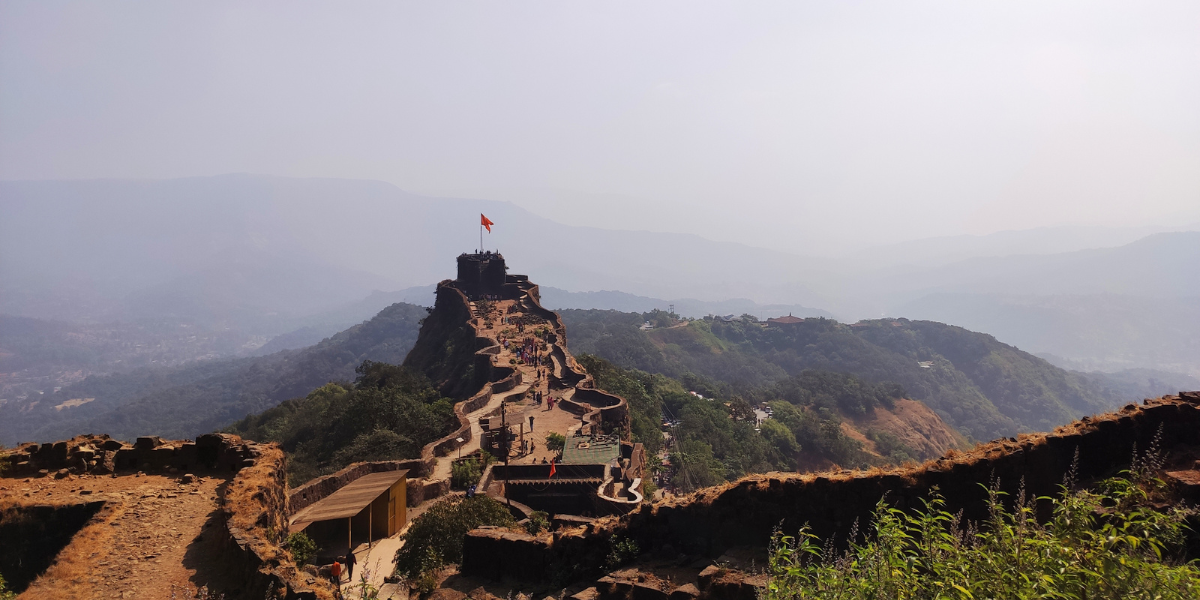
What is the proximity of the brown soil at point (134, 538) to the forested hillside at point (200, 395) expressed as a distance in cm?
8299

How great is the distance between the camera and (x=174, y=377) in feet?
582

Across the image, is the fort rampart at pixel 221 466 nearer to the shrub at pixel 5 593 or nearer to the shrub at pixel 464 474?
the shrub at pixel 5 593

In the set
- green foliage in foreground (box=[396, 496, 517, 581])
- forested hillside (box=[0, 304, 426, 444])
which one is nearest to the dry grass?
green foliage in foreground (box=[396, 496, 517, 581])

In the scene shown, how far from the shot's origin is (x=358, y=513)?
1433 cm

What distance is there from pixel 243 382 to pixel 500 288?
348 feet

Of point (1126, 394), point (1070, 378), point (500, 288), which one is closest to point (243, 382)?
point (500, 288)

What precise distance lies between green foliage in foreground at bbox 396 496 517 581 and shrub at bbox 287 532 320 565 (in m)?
1.85

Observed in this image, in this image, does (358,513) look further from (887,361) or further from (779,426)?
(887,361)

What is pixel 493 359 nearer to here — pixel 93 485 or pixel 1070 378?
pixel 93 485

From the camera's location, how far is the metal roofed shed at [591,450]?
21473mm

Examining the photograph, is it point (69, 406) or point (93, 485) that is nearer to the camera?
point (93, 485)

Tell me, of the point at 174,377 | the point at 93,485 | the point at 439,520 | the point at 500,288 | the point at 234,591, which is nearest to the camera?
the point at 234,591

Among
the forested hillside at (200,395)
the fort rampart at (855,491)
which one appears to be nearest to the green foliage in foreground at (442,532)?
the fort rampart at (855,491)

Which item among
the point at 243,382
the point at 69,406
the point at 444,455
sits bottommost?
the point at 69,406
